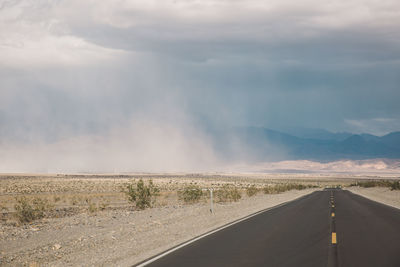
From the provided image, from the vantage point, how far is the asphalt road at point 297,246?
31.8 feet

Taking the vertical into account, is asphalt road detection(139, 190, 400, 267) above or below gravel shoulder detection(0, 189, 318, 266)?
above

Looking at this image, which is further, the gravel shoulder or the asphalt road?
the gravel shoulder

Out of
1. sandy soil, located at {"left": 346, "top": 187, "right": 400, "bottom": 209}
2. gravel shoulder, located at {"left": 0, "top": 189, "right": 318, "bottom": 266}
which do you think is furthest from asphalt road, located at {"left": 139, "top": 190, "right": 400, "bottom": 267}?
sandy soil, located at {"left": 346, "top": 187, "right": 400, "bottom": 209}

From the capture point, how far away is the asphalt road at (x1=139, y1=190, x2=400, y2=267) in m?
9.68

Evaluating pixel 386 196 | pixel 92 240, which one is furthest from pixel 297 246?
pixel 386 196

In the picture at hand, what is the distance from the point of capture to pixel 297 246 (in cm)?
1161

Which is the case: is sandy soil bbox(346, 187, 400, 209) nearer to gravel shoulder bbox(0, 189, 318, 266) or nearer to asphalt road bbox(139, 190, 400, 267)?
asphalt road bbox(139, 190, 400, 267)

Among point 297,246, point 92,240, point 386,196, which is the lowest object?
A: point 92,240

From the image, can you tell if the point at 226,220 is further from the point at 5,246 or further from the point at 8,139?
the point at 8,139

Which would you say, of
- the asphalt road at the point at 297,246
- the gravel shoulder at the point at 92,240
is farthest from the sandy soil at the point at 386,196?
the gravel shoulder at the point at 92,240

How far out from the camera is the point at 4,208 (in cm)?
3050

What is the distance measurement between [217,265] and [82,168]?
6468 inches

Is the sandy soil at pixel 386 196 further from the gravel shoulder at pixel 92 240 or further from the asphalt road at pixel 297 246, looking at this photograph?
the gravel shoulder at pixel 92 240

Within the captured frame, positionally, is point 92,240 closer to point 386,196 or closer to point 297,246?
point 297,246
